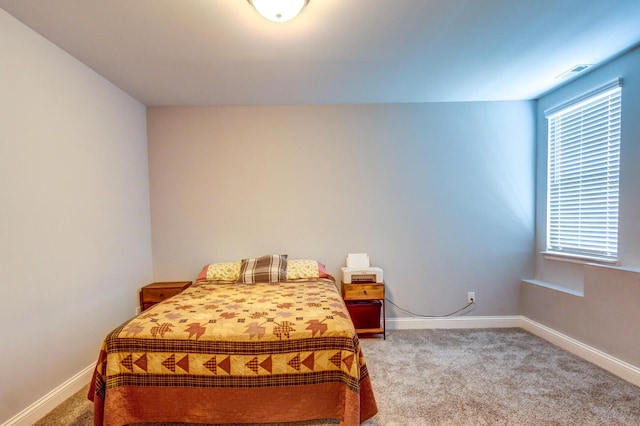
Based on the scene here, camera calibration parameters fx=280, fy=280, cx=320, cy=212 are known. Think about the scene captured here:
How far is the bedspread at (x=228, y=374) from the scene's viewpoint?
1.52m

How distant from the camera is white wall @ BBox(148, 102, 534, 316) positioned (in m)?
3.12

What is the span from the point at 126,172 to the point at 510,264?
4.18m

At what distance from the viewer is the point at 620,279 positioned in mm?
2135

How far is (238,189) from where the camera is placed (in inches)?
124

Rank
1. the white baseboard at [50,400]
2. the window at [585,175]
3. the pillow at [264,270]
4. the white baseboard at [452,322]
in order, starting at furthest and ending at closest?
the white baseboard at [452,322], the pillow at [264,270], the window at [585,175], the white baseboard at [50,400]

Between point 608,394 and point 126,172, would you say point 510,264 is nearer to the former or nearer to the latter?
point 608,394

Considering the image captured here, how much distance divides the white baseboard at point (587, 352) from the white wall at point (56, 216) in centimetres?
407

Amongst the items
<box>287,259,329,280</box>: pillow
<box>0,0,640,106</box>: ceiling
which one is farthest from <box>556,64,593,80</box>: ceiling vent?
<box>287,259,329,280</box>: pillow

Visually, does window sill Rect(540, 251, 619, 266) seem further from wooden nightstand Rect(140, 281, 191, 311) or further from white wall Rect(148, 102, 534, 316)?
wooden nightstand Rect(140, 281, 191, 311)

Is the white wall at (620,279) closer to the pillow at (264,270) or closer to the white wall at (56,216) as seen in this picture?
the pillow at (264,270)

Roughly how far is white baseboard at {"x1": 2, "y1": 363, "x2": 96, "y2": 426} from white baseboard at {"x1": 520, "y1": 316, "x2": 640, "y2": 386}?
4.03 meters

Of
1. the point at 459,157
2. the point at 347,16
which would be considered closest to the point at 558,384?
the point at 459,157

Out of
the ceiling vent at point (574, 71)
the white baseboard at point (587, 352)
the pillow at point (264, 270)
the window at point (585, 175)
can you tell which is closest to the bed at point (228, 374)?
the pillow at point (264, 270)

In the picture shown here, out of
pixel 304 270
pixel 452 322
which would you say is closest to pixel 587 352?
pixel 452 322
